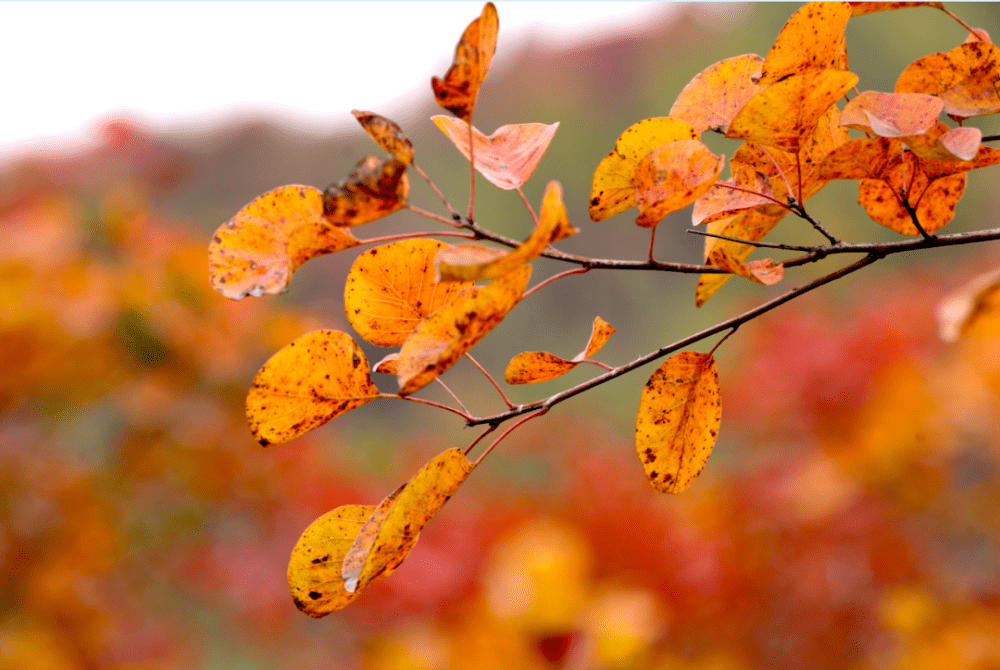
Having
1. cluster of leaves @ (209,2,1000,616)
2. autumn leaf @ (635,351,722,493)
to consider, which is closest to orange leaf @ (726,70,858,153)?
cluster of leaves @ (209,2,1000,616)

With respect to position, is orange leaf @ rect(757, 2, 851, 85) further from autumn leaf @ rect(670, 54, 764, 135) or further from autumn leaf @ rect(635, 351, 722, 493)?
autumn leaf @ rect(635, 351, 722, 493)

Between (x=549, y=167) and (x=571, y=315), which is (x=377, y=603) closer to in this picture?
(x=571, y=315)

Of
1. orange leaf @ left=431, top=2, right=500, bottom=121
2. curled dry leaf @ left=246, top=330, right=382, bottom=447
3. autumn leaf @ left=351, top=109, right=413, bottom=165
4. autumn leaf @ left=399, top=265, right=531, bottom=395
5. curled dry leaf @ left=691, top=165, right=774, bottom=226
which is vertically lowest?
curled dry leaf @ left=246, top=330, right=382, bottom=447

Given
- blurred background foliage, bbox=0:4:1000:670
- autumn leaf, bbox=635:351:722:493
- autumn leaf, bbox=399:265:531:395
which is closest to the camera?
autumn leaf, bbox=399:265:531:395

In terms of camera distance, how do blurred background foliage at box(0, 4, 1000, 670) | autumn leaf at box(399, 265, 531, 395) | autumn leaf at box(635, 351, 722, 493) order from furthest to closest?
blurred background foliage at box(0, 4, 1000, 670) → autumn leaf at box(635, 351, 722, 493) → autumn leaf at box(399, 265, 531, 395)

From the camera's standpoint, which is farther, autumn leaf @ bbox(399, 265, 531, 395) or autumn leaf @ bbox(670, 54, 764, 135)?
autumn leaf @ bbox(670, 54, 764, 135)

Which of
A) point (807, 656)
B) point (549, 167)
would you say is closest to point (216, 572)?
point (807, 656)

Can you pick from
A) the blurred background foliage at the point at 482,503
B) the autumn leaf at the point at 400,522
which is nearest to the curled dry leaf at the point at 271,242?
the autumn leaf at the point at 400,522
